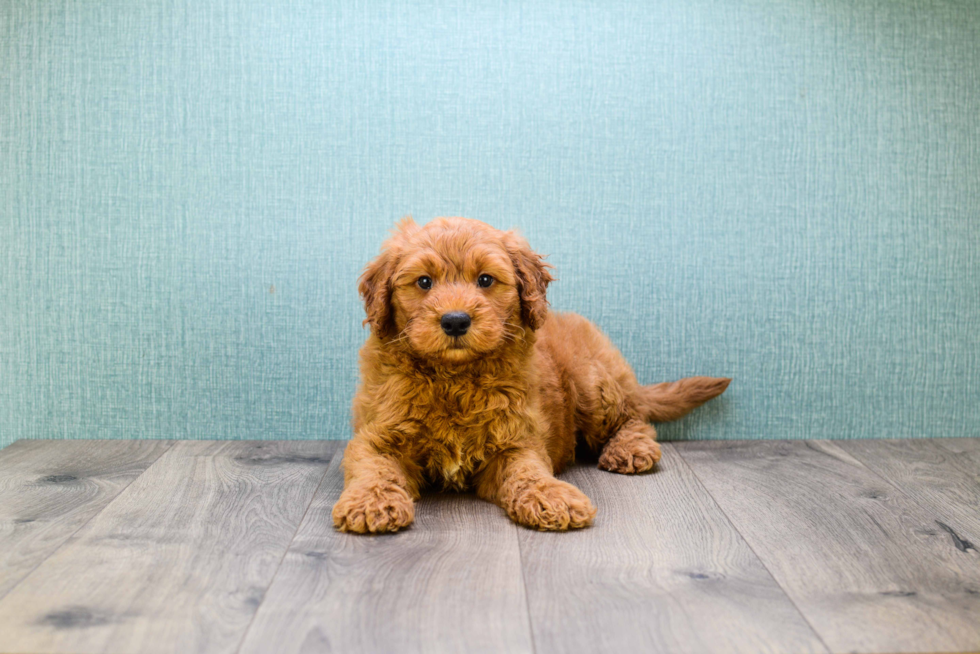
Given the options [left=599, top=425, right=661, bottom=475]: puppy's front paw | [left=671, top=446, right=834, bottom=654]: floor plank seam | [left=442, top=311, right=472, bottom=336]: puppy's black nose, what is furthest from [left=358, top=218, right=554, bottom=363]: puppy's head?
[left=671, top=446, right=834, bottom=654]: floor plank seam

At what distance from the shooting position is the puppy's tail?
9.55ft

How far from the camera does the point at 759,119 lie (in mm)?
2994

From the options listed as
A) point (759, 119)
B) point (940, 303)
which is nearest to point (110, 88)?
point (759, 119)

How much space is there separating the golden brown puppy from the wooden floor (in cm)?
8

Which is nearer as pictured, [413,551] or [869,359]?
[413,551]

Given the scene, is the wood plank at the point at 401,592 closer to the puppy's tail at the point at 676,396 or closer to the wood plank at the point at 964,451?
the puppy's tail at the point at 676,396

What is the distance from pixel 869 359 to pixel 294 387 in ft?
7.24

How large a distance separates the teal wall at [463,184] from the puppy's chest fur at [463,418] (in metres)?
0.79

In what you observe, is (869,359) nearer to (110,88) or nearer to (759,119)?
(759,119)

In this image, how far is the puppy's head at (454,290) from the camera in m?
2.14

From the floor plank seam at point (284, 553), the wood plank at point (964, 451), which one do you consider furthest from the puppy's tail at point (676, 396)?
the floor plank seam at point (284, 553)

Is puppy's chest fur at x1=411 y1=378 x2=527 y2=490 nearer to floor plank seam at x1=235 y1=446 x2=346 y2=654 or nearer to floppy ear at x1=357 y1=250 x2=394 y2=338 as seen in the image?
floppy ear at x1=357 y1=250 x2=394 y2=338

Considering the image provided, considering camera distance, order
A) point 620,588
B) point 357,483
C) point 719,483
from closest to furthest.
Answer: point 620,588 < point 357,483 < point 719,483

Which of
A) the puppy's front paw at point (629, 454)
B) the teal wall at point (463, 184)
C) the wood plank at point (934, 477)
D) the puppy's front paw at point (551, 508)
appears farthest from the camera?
the teal wall at point (463, 184)
